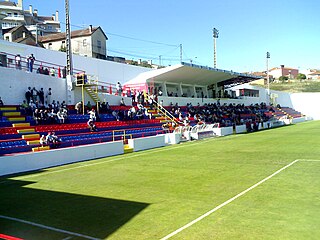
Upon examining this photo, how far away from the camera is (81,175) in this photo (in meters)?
14.1

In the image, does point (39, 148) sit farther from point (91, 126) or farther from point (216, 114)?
point (216, 114)

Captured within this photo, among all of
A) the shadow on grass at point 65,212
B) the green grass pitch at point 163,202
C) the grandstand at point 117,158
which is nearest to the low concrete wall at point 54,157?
the grandstand at point 117,158

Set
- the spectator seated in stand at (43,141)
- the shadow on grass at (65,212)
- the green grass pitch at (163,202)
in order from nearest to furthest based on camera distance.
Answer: the green grass pitch at (163,202)
the shadow on grass at (65,212)
the spectator seated in stand at (43,141)

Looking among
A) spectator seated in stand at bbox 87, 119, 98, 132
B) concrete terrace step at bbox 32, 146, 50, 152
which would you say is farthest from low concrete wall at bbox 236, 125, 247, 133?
concrete terrace step at bbox 32, 146, 50, 152

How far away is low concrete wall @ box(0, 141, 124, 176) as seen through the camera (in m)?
15.7

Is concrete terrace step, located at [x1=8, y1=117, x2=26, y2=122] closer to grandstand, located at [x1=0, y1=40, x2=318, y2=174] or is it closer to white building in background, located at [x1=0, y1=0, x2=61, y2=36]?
grandstand, located at [x1=0, y1=40, x2=318, y2=174]

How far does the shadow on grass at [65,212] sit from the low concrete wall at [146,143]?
12.3 metres

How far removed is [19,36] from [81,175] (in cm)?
5602

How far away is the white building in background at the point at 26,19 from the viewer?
90.5 m

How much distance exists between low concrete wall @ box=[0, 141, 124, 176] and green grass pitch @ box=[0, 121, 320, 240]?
122 cm

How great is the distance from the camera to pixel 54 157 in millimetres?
17703

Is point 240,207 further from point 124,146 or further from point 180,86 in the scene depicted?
point 180,86

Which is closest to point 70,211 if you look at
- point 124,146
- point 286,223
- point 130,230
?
point 130,230

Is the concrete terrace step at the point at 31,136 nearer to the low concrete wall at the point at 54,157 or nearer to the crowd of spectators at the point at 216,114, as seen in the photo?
the low concrete wall at the point at 54,157
